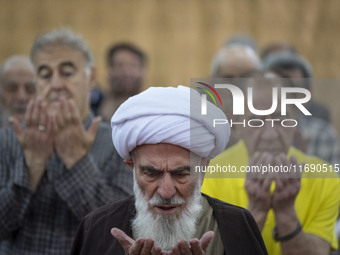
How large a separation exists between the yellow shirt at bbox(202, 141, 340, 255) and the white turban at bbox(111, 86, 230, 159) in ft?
0.97

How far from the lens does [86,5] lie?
1118cm

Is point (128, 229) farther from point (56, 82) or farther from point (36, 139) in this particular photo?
point (56, 82)

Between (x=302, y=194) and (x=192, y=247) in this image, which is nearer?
(x=192, y=247)

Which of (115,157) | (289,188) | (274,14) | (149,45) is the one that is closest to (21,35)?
(149,45)

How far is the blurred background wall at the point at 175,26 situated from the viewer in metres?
11.0

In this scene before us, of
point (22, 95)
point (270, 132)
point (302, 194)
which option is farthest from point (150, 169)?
point (22, 95)

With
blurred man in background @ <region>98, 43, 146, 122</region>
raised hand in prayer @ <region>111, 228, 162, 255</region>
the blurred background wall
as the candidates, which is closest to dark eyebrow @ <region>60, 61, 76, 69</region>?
raised hand in prayer @ <region>111, 228, 162, 255</region>

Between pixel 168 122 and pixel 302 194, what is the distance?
0.87 m

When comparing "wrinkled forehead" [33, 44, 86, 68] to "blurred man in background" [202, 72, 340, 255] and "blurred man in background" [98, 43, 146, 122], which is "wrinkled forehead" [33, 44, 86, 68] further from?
"blurred man in background" [98, 43, 146, 122]

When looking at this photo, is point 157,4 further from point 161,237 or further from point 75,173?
point 161,237

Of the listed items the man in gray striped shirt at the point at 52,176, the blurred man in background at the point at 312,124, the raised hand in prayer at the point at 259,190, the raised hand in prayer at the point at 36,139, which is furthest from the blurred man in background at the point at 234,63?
the raised hand in prayer at the point at 259,190

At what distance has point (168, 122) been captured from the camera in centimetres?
Result: 267

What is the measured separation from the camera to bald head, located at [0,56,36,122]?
4777 mm

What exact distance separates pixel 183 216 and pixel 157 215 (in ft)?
0.36
